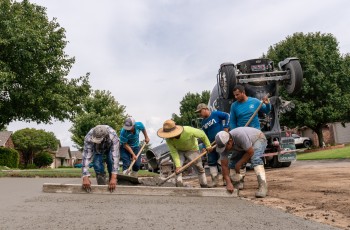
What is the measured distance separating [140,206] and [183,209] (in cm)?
61

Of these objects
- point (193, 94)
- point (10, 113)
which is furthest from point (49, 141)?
point (10, 113)

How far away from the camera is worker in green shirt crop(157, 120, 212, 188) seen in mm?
7406

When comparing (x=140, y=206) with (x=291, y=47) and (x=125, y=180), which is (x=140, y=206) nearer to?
(x=125, y=180)

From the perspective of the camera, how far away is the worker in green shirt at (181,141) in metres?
7.41

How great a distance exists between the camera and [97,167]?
24.0 feet

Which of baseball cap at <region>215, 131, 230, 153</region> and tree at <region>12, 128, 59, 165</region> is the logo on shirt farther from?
tree at <region>12, 128, 59, 165</region>

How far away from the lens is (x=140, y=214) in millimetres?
4441

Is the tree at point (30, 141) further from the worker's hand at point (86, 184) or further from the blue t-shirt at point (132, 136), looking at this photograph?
the worker's hand at point (86, 184)

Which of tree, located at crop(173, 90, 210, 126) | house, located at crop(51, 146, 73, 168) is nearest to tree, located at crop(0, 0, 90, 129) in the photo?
tree, located at crop(173, 90, 210, 126)

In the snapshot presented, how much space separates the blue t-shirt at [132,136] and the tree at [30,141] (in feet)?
164

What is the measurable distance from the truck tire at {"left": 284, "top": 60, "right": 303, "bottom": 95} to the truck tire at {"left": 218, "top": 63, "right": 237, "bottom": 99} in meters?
1.69

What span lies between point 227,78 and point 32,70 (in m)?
12.6

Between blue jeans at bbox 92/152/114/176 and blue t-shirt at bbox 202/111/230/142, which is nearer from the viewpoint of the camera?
blue jeans at bbox 92/152/114/176

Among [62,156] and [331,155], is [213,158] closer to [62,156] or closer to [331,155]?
[331,155]
